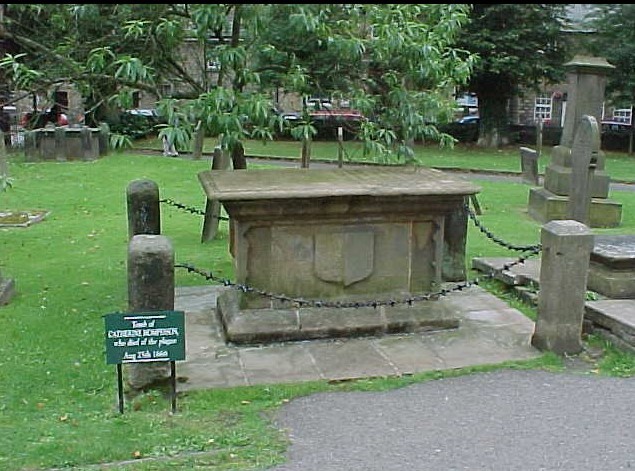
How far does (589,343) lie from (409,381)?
185cm

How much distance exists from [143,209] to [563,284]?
4.10 meters

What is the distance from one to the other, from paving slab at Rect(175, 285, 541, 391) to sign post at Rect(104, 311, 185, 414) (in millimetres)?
735

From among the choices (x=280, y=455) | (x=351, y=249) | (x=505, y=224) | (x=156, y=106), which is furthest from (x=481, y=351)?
(x=505, y=224)

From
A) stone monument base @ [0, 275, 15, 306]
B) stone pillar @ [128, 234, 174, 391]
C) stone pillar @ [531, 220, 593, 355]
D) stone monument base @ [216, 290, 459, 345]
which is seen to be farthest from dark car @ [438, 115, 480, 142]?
stone pillar @ [128, 234, 174, 391]

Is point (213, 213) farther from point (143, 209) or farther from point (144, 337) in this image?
point (144, 337)

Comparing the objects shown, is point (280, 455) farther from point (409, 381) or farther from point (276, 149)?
point (276, 149)

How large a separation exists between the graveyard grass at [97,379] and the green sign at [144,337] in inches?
15.5

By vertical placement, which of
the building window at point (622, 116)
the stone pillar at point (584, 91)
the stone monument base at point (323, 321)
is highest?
the stone pillar at point (584, 91)

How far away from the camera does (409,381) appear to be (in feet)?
18.3

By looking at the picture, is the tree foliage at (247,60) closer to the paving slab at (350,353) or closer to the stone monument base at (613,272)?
the paving slab at (350,353)

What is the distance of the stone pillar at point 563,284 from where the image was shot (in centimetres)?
599

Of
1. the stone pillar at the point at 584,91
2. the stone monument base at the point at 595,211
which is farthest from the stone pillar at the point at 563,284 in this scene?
the stone pillar at the point at 584,91

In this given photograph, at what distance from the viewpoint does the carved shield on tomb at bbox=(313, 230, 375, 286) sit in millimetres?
6648

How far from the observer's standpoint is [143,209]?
7707 millimetres
